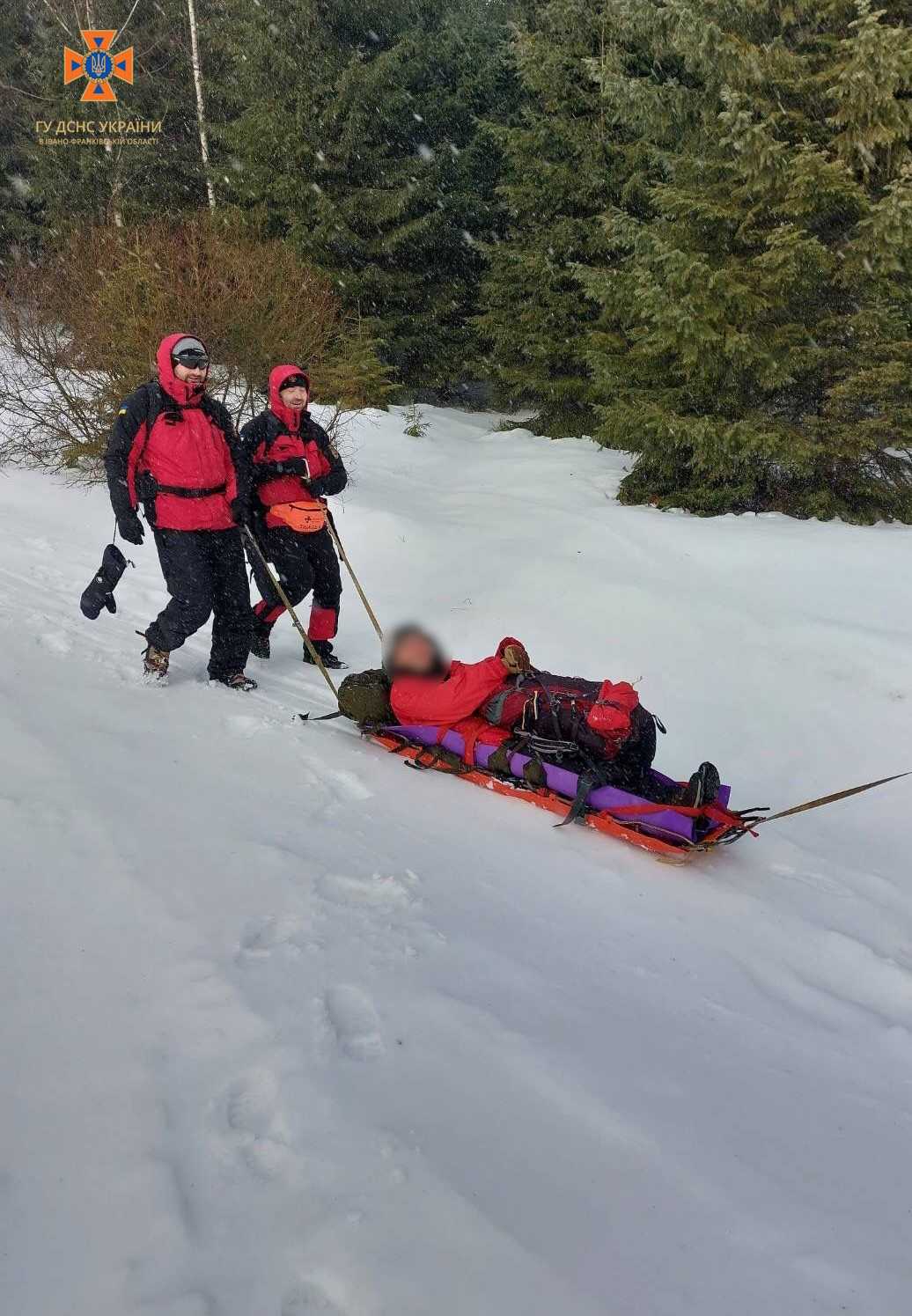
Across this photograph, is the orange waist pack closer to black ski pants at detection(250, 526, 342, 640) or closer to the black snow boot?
black ski pants at detection(250, 526, 342, 640)

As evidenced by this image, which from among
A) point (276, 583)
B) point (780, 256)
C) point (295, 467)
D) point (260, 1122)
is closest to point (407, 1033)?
point (260, 1122)

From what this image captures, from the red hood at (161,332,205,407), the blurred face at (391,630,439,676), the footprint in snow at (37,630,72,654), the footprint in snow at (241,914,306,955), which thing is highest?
the red hood at (161,332,205,407)

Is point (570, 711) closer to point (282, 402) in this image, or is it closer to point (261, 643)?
point (261, 643)

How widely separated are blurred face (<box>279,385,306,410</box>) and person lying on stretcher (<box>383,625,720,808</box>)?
5.74 feet

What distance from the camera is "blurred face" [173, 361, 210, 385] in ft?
14.7

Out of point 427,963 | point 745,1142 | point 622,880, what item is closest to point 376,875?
point 427,963

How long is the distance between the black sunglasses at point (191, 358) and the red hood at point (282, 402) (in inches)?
29.8

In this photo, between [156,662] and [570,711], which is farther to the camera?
[156,662]

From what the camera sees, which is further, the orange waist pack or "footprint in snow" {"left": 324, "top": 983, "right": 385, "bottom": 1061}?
the orange waist pack

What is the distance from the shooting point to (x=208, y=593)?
486 cm

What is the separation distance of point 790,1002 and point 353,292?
1491 centimetres

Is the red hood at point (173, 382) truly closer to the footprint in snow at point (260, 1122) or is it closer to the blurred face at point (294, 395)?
the blurred face at point (294, 395)

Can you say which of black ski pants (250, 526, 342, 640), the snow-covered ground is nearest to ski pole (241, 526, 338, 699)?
black ski pants (250, 526, 342, 640)

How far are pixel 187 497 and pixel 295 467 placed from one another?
2.91 feet
